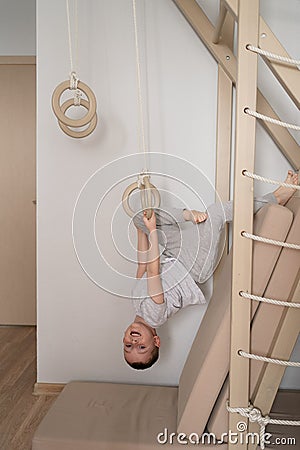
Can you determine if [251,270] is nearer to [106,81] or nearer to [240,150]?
[240,150]

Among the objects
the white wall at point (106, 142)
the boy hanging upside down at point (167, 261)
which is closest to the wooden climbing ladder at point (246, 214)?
the boy hanging upside down at point (167, 261)

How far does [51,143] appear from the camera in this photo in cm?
303

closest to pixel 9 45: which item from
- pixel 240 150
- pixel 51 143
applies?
pixel 51 143

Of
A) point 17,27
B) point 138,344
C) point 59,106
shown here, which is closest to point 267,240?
point 138,344

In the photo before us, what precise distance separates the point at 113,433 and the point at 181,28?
1817 mm

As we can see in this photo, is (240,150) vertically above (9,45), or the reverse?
(9,45)

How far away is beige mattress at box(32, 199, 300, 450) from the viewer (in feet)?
6.45

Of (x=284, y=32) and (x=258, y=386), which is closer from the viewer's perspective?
(x=258, y=386)

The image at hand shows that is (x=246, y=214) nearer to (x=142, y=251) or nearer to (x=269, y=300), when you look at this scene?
(x=269, y=300)

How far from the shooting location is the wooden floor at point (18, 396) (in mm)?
2619

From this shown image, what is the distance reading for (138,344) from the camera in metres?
2.59

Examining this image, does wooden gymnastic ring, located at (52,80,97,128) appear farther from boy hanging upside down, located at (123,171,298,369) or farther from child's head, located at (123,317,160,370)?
child's head, located at (123,317,160,370)

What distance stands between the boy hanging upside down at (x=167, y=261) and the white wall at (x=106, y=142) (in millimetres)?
415

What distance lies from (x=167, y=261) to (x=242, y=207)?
Result: 0.66 meters
